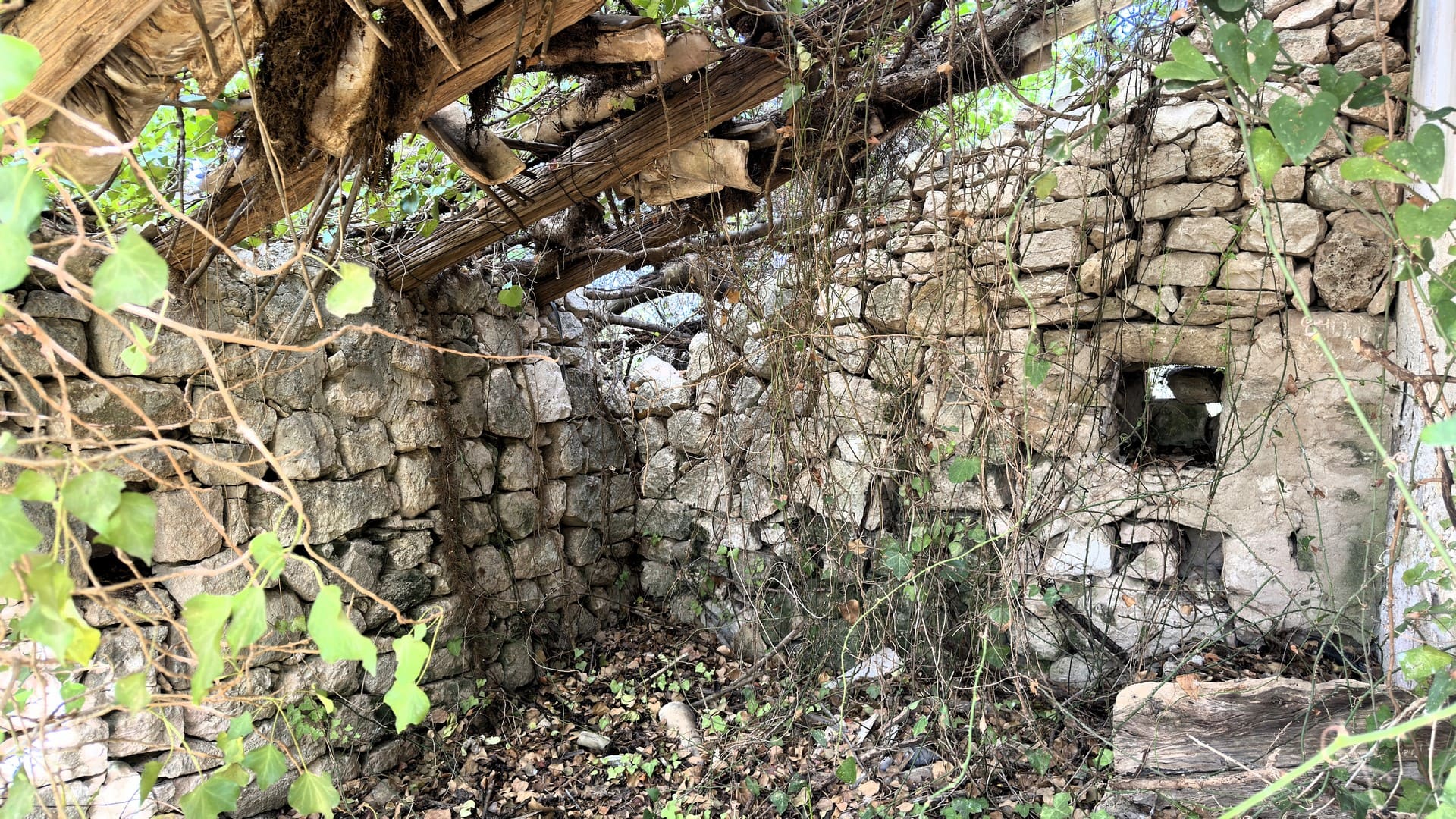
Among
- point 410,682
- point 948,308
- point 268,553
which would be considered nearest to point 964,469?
point 948,308

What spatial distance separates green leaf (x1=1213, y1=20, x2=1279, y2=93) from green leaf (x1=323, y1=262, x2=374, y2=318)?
1089 mm

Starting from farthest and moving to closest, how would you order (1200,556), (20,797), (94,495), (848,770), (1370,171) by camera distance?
(1200,556), (848,770), (1370,171), (20,797), (94,495)

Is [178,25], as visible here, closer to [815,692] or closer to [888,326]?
[888,326]

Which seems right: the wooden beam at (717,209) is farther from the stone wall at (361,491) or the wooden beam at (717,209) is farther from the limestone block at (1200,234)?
the limestone block at (1200,234)

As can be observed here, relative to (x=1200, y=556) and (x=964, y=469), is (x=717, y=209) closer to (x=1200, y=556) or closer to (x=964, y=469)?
(x=964, y=469)

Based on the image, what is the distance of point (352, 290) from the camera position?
2.78 ft

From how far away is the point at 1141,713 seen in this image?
2164 millimetres

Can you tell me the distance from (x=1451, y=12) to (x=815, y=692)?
8.35 ft

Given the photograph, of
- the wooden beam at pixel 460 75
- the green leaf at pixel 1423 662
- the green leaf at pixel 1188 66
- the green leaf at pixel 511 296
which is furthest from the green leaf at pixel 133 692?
the green leaf at pixel 511 296

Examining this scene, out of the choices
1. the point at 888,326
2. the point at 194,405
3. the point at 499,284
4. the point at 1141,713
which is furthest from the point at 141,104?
the point at 1141,713

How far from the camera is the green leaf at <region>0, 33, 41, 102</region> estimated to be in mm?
685

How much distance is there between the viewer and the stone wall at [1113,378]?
2516 millimetres

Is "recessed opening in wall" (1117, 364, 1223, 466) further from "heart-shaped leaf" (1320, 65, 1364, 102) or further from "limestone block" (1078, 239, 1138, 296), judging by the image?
"heart-shaped leaf" (1320, 65, 1364, 102)

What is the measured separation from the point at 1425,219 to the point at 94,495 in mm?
1532
